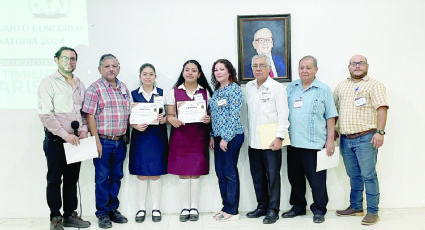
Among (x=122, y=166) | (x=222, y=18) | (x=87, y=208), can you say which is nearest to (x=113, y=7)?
Result: (x=222, y=18)

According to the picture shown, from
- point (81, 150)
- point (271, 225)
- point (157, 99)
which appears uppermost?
point (157, 99)

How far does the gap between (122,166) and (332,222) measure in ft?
6.49

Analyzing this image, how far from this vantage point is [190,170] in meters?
3.20

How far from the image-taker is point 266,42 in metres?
3.41

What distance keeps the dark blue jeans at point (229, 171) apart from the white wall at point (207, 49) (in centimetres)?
40

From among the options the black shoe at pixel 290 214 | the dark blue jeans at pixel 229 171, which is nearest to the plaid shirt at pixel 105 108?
the dark blue jeans at pixel 229 171

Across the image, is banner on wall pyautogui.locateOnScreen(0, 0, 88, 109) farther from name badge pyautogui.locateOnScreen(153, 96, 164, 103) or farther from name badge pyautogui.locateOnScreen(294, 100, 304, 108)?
name badge pyautogui.locateOnScreen(294, 100, 304, 108)

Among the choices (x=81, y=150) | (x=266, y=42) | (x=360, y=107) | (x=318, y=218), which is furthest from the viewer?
(x=266, y=42)

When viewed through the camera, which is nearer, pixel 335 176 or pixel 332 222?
pixel 332 222

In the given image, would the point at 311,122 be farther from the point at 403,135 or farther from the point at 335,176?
the point at 403,135

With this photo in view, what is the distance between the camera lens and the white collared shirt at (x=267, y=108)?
2982mm

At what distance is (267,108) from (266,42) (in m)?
0.76

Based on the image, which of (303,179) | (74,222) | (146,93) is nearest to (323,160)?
(303,179)

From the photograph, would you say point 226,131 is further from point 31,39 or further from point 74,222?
point 31,39
